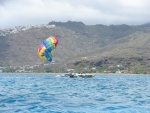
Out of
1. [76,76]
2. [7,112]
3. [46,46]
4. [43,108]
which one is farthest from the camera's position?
[76,76]

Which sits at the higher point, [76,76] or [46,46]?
[46,46]

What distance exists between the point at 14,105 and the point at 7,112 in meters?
5.07

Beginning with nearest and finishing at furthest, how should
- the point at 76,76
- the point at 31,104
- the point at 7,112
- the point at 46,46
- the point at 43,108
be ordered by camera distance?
the point at 7,112 < the point at 43,108 < the point at 31,104 < the point at 46,46 < the point at 76,76

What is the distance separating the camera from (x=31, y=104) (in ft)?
132

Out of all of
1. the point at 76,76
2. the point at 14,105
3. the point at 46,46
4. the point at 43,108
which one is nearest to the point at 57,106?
the point at 43,108

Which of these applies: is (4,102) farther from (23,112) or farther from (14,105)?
(23,112)

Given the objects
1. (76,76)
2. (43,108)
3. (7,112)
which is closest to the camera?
(7,112)

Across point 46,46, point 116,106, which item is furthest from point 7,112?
point 46,46

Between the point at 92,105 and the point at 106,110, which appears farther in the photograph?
the point at 92,105

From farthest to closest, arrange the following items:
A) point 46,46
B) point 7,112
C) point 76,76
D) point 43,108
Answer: point 76,76 → point 46,46 → point 43,108 → point 7,112

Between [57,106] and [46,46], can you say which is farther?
[46,46]

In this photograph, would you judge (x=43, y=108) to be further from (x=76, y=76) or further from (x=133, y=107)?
(x=76, y=76)

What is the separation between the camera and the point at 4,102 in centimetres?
4153

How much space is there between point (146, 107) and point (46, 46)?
58633 mm
